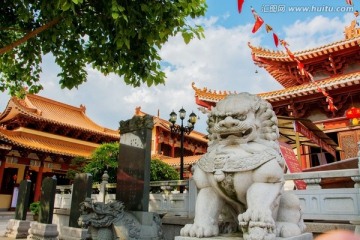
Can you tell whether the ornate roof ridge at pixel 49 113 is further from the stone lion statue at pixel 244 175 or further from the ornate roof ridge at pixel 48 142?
the stone lion statue at pixel 244 175

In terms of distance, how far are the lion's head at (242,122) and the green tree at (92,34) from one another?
9.04 ft

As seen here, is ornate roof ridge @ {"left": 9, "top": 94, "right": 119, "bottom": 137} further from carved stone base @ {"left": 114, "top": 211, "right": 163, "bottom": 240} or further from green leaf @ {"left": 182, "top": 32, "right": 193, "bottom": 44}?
green leaf @ {"left": 182, "top": 32, "right": 193, "bottom": 44}

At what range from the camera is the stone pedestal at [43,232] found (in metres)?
8.68

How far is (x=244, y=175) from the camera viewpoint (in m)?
2.54

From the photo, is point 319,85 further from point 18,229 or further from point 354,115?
point 18,229

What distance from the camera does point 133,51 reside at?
621 cm

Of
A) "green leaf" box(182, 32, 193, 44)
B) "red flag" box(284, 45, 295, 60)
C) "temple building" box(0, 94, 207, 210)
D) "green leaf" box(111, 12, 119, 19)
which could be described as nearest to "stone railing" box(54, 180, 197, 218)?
"green leaf" box(182, 32, 193, 44)

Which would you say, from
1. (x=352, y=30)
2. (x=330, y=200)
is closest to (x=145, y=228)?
(x=330, y=200)

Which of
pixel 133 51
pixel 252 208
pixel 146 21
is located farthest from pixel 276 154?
pixel 133 51

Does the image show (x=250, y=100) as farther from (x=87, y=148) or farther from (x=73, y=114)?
(x=73, y=114)

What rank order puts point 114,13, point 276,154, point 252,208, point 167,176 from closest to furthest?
point 252,208 → point 276,154 → point 114,13 → point 167,176

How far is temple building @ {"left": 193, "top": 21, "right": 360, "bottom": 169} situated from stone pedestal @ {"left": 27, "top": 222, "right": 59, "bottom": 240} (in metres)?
8.17

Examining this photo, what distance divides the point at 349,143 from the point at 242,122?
10.3m

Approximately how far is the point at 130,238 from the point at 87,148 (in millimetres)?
19767
